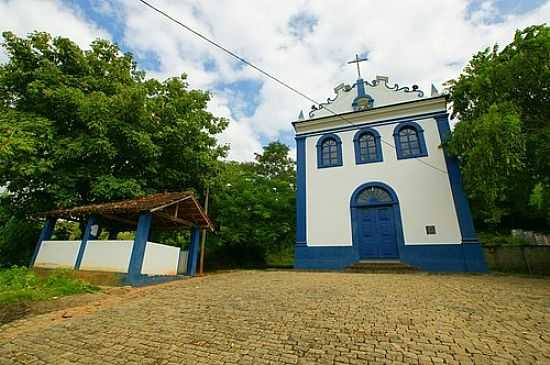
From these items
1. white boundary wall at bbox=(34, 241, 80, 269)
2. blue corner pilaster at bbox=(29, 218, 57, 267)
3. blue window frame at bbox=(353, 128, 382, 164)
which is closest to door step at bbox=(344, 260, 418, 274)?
blue window frame at bbox=(353, 128, 382, 164)

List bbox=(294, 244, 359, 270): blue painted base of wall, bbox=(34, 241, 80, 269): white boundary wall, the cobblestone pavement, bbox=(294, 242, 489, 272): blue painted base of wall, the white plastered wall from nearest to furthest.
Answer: the cobblestone pavement
bbox=(34, 241, 80, 269): white boundary wall
bbox=(294, 242, 489, 272): blue painted base of wall
the white plastered wall
bbox=(294, 244, 359, 270): blue painted base of wall

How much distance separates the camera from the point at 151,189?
10969 millimetres

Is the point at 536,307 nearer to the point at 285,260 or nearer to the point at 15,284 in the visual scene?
the point at 15,284

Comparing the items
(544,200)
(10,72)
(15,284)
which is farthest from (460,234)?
(10,72)

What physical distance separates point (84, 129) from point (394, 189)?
13.7 metres

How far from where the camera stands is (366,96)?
12.9 m

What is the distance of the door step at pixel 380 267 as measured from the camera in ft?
31.0

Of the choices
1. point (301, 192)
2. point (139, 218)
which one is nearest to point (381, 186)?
point (301, 192)

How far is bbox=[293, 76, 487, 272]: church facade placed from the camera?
9867 millimetres

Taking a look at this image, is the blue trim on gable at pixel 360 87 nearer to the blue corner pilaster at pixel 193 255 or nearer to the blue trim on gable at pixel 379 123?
the blue trim on gable at pixel 379 123

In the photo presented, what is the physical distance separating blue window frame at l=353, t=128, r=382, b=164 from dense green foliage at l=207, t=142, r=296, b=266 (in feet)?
13.9

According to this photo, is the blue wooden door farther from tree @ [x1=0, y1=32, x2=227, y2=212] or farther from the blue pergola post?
the blue pergola post

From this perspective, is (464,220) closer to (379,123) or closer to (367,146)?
(367,146)

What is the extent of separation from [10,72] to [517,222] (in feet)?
90.8
